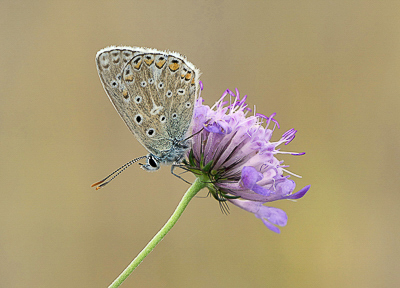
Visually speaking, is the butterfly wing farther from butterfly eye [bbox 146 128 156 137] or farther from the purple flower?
the purple flower

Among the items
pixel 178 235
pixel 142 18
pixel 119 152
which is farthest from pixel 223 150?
pixel 142 18

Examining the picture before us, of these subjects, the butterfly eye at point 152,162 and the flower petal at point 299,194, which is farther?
the butterfly eye at point 152,162

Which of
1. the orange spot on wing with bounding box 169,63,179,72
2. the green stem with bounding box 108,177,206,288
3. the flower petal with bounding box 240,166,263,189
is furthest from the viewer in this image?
the orange spot on wing with bounding box 169,63,179,72

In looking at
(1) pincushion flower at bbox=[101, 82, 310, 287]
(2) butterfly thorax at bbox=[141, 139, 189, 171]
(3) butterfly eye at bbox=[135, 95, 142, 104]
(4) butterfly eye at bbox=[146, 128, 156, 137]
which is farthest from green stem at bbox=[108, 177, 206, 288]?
(3) butterfly eye at bbox=[135, 95, 142, 104]

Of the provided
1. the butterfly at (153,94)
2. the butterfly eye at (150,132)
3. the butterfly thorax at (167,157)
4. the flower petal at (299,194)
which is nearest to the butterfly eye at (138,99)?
the butterfly at (153,94)

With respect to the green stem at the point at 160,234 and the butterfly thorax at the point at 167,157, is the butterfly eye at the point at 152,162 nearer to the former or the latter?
the butterfly thorax at the point at 167,157

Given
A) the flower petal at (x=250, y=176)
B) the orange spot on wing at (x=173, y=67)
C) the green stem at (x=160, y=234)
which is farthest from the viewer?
the orange spot on wing at (x=173, y=67)

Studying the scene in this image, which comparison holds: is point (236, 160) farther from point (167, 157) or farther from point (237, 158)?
point (167, 157)
